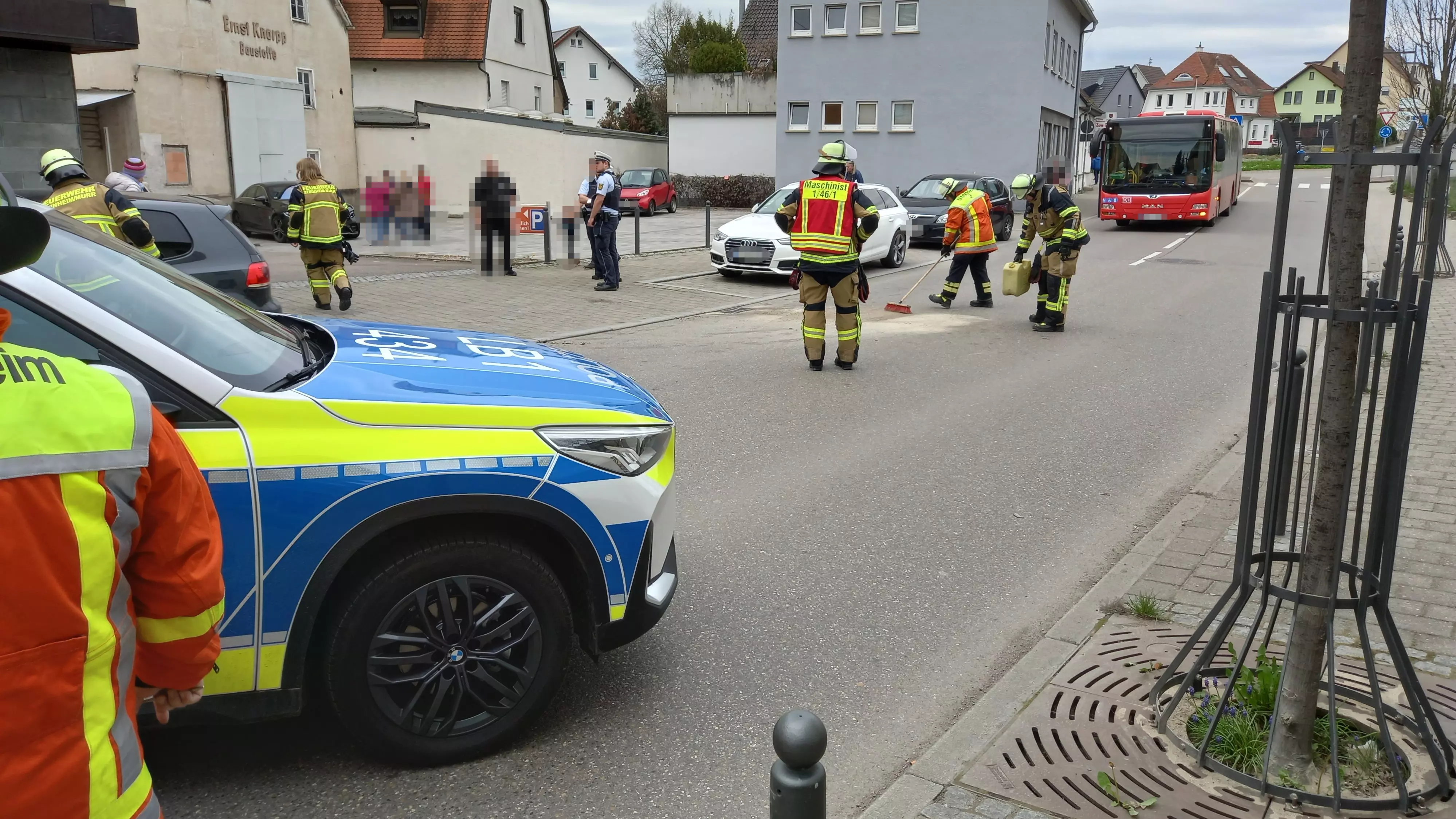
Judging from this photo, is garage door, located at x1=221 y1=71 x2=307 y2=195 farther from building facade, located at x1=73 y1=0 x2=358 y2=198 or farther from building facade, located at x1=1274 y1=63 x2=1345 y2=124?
Answer: building facade, located at x1=1274 y1=63 x2=1345 y2=124

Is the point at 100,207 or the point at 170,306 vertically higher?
the point at 100,207

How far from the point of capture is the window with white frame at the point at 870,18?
38219 mm

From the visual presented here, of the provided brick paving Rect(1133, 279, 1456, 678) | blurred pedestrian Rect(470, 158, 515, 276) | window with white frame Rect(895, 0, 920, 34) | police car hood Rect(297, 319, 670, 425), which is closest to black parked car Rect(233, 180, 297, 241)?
blurred pedestrian Rect(470, 158, 515, 276)

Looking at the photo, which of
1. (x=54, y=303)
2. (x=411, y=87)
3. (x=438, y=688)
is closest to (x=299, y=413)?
(x=54, y=303)

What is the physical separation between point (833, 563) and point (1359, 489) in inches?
97.4

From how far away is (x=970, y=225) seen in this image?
13508 millimetres

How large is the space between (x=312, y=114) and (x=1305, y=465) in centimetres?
2951

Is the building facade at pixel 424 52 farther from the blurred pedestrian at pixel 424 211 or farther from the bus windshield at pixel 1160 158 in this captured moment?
the blurred pedestrian at pixel 424 211

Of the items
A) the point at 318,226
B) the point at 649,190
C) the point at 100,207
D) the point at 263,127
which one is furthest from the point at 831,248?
the point at 649,190

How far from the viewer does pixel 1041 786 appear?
3.26 meters

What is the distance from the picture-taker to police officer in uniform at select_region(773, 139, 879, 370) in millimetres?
9547

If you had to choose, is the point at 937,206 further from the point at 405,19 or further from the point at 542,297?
the point at 405,19

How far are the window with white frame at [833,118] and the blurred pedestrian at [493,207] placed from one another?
24893mm

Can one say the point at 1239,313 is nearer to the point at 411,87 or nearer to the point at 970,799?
the point at 970,799
